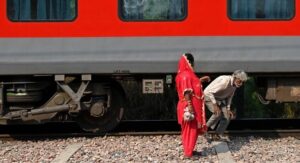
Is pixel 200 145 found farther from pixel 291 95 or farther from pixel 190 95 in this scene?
pixel 291 95

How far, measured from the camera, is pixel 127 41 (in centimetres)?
930

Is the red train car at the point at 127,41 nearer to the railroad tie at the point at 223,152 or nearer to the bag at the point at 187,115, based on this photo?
the railroad tie at the point at 223,152

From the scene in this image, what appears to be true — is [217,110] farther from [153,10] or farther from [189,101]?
[153,10]

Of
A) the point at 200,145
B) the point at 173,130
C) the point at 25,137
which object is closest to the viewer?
the point at 200,145

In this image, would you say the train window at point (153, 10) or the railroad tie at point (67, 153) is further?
the train window at point (153, 10)

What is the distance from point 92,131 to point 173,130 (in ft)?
4.73

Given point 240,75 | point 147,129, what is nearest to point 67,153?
point 147,129

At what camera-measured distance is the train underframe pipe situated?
9.39 metres

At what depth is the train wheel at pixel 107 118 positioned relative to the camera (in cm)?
986

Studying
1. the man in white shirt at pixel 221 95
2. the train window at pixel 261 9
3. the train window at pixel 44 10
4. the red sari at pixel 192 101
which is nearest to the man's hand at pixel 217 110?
the man in white shirt at pixel 221 95

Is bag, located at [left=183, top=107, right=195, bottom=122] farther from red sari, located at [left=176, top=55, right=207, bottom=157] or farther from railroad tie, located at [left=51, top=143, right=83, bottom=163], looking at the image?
railroad tie, located at [left=51, top=143, right=83, bottom=163]

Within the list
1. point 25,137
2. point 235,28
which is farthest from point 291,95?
point 25,137

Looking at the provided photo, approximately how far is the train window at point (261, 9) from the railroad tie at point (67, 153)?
3140 mm

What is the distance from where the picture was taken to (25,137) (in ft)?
31.8
